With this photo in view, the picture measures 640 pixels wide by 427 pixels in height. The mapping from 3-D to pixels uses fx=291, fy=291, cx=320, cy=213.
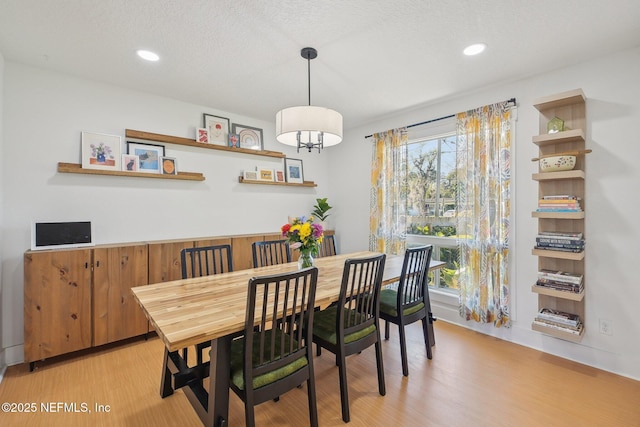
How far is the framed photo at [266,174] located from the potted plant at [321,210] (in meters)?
0.87

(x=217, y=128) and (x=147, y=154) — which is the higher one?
(x=217, y=128)

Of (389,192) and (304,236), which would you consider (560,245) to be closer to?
(389,192)

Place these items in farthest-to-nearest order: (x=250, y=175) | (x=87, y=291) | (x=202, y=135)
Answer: (x=250, y=175)
(x=202, y=135)
(x=87, y=291)

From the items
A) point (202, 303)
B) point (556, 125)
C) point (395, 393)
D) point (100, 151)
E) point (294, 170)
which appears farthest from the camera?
point (294, 170)

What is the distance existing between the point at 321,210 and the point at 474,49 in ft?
9.45

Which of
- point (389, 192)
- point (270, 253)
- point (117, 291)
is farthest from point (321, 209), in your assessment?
point (117, 291)

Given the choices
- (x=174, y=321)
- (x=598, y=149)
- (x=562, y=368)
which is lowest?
(x=562, y=368)

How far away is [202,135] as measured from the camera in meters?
3.58

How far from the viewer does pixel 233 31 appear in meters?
2.08

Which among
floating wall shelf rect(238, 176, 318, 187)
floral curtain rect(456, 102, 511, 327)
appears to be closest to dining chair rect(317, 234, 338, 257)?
floating wall shelf rect(238, 176, 318, 187)

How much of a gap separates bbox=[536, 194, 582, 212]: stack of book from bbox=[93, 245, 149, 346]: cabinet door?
376cm

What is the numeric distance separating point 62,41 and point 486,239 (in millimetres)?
4118

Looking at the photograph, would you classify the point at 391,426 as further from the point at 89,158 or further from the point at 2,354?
the point at 89,158

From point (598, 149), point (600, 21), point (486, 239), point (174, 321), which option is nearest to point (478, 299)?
point (486, 239)
